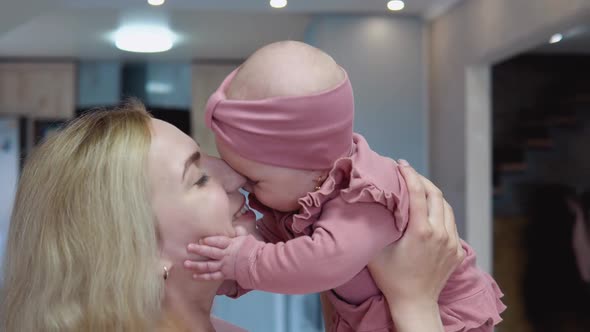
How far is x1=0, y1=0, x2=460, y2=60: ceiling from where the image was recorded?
167 inches

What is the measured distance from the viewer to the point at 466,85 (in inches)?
167

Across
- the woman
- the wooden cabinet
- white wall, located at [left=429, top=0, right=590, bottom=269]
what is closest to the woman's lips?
the woman

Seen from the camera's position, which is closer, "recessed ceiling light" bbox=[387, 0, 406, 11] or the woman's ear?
the woman's ear

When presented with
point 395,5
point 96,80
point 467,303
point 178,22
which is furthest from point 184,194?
point 96,80

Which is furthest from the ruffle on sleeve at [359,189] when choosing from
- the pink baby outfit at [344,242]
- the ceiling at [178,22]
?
the ceiling at [178,22]

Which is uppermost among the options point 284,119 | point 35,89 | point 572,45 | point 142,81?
point 572,45

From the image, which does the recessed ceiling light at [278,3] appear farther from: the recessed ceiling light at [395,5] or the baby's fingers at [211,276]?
the baby's fingers at [211,276]

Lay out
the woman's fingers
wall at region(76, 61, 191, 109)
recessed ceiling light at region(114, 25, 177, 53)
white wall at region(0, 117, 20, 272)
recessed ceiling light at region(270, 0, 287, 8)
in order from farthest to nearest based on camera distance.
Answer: wall at region(76, 61, 191, 109)
white wall at region(0, 117, 20, 272)
recessed ceiling light at region(114, 25, 177, 53)
recessed ceiling light at region(270, 0, 287, 8)
the woman's fingers

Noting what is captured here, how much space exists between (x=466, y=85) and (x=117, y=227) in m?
3.59

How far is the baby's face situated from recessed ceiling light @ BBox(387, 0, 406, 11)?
352 cm

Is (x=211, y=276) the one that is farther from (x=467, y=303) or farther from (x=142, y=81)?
(x=142, y=81)

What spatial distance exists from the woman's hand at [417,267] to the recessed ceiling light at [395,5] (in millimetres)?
3472

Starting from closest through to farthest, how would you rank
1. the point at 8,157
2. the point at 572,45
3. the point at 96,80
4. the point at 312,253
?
the point at 312,253 < the point at 572,45 < the point at 8,157 < the point at 96,80

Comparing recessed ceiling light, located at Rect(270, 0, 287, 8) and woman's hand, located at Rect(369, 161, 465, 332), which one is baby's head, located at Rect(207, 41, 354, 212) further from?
recessed ceiling light, located at Rect(270, 0, 287, 8)
